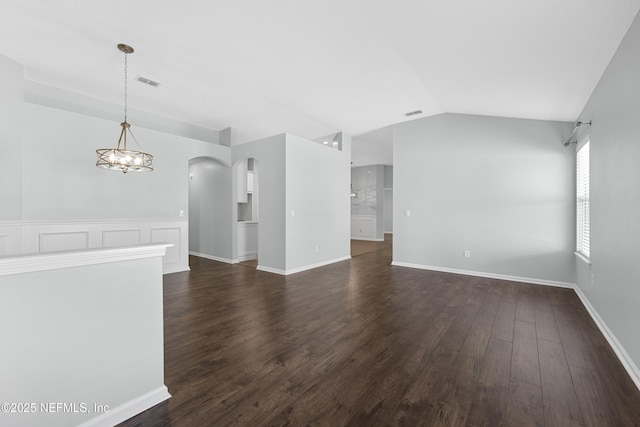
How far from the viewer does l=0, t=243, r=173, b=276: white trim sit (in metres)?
1.22

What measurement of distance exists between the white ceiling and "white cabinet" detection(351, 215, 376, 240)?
21.6 ft

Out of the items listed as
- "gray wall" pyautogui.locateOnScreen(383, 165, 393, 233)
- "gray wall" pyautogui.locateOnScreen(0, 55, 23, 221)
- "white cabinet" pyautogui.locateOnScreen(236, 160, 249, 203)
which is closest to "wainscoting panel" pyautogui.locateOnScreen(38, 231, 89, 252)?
"gray wall" pyautogui.locateOnScreen(0, 55, 23, 221)

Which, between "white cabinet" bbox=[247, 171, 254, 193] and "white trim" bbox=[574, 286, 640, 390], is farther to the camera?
"white cabinet" bbox=[247, 171, 254, 193]

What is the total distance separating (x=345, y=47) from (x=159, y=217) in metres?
4.39

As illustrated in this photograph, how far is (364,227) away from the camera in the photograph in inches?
457

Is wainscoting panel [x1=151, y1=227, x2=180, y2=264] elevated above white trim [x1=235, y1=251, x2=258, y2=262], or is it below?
above

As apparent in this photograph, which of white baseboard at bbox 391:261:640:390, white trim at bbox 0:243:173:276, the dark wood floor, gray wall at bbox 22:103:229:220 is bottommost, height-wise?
the dark wood floor

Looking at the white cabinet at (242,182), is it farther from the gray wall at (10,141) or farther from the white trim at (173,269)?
the gray wall at (10,141)

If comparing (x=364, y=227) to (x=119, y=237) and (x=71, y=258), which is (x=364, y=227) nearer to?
(x=119, y=237)

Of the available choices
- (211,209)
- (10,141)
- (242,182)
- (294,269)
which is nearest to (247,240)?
(211,209)

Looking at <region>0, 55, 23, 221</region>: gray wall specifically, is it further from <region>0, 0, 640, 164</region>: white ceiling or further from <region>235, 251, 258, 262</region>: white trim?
<region>235, 251, 258, 262</region>: white trim

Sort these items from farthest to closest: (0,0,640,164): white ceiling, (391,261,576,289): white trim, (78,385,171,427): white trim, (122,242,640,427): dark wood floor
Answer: (391,261,576,289): white trim, (0,0,640,164): white ceiling, (122,242,640,427): dark wood floor, (78,385,171,427): white trim

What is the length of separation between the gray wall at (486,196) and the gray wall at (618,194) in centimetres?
141

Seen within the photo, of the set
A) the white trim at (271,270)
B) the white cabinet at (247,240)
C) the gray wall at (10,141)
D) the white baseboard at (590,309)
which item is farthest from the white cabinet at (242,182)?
the white baseboard at (590,309)
